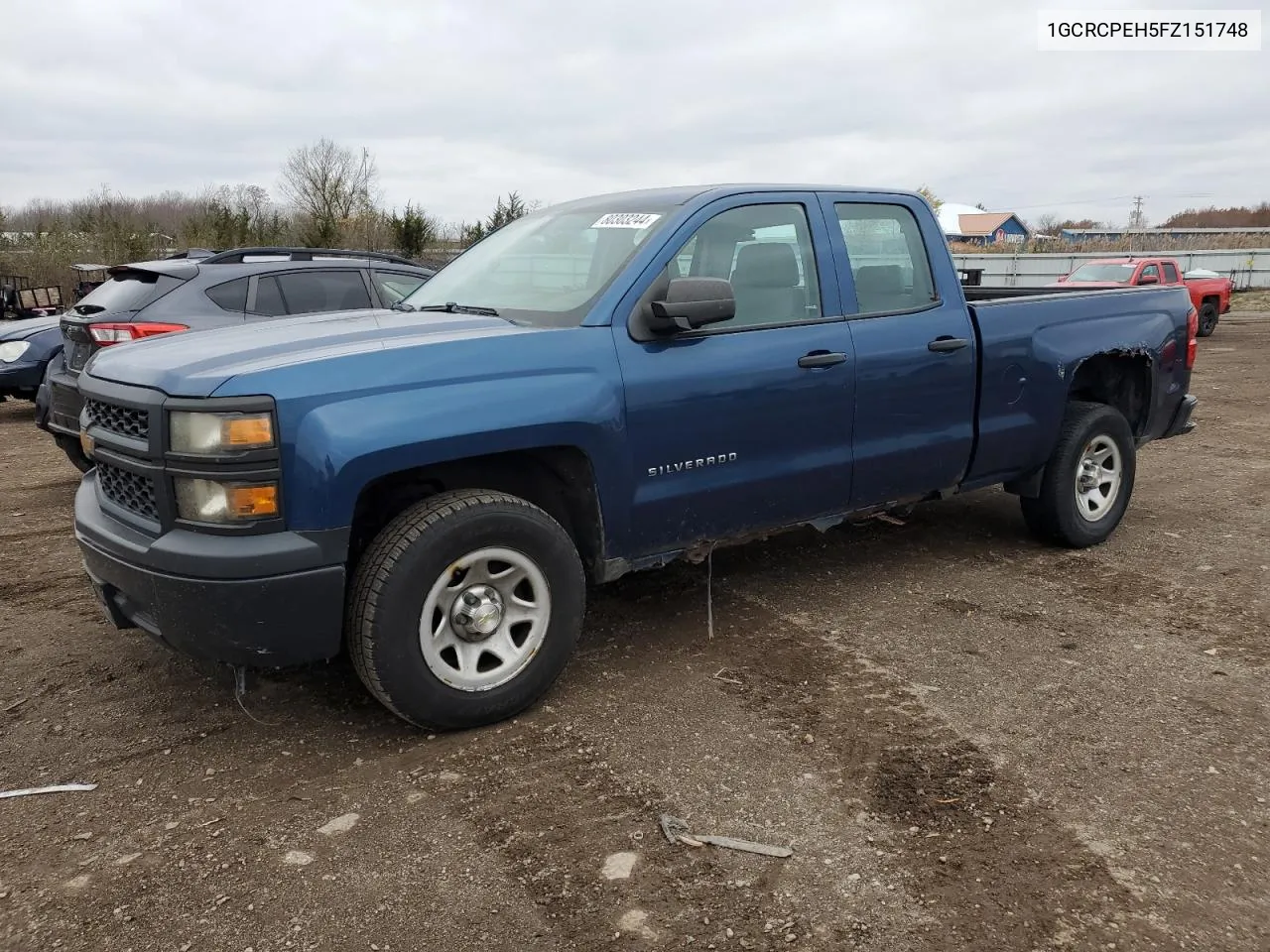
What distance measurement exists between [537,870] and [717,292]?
2056mm

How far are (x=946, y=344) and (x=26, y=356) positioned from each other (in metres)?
8.45

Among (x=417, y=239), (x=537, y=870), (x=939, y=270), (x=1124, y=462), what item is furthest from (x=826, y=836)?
(x=417, y=239)

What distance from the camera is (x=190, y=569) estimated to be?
9.67 ft

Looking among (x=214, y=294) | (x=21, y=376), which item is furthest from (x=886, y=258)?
(x=21, y=376)

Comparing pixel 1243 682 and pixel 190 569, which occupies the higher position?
pixel 190 569

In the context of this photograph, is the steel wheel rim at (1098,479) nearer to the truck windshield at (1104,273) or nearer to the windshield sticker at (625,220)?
the windshield sticker at (625,220)

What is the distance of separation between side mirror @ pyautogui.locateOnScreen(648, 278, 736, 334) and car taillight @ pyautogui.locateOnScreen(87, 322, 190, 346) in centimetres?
440

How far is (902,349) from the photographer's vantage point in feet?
14.5

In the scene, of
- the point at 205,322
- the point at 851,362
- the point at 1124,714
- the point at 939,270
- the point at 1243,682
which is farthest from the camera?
the point at 205,322

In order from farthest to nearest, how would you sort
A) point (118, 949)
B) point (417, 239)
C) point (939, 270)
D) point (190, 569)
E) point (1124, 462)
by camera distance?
1. point (417, 239)
2. point (1124, 462)
3. point (939, 270)
4. point (190, 569)
5. point (118, 949)

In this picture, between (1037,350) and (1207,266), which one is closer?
(1037,350)

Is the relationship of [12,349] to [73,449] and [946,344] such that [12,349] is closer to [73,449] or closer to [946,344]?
[73,449]

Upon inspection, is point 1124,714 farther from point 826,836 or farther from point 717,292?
point 717,292

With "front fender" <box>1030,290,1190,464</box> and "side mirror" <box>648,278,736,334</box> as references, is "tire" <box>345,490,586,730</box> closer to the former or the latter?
"side mirror" <box>648,278,736,334</box>
